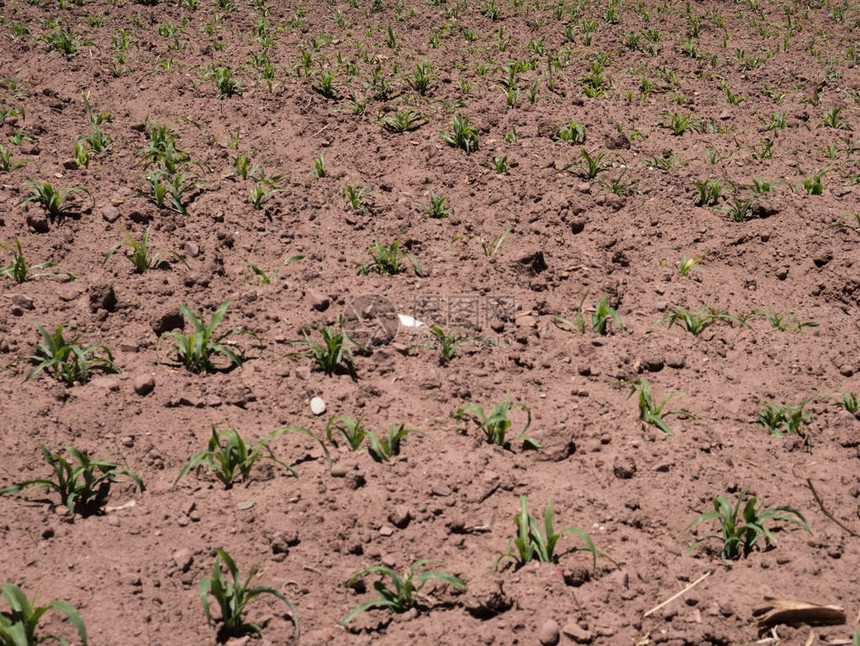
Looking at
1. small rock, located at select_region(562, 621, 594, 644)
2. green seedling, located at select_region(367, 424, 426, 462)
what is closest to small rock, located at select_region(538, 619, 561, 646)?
small rock, located at select_region(562, 621, 594, 644)

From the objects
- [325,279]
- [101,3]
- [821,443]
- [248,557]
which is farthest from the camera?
[101,3]

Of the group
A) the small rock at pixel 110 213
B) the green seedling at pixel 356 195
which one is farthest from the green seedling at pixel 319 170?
the small rock at pixel 110 213

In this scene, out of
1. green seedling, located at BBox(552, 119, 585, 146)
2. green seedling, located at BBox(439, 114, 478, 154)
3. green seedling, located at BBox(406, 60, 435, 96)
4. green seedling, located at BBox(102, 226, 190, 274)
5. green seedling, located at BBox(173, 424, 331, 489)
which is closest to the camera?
Answer: green seedling, located at BBox(173, 424, 331, 489)

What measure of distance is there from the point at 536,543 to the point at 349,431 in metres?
0.88

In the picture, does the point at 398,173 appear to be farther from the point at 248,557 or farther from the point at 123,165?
the point at 248,557

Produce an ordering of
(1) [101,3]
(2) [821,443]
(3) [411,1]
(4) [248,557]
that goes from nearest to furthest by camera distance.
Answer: (4) [248,557], (2) [821,443], (1) [101,3], (3) [411,1]

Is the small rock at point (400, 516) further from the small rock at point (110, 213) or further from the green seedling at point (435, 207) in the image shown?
the small rock at point (110, 213)

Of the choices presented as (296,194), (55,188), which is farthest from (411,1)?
(55,188)

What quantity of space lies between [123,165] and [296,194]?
1141mm

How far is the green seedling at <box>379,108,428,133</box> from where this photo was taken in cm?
499

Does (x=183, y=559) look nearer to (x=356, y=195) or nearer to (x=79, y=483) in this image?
(x=79, y=483)

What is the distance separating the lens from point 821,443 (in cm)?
291

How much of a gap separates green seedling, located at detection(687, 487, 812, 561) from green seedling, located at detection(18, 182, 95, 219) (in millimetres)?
3628

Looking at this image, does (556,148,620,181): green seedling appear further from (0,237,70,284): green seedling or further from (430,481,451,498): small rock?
(0,237,70,284): green seedling
